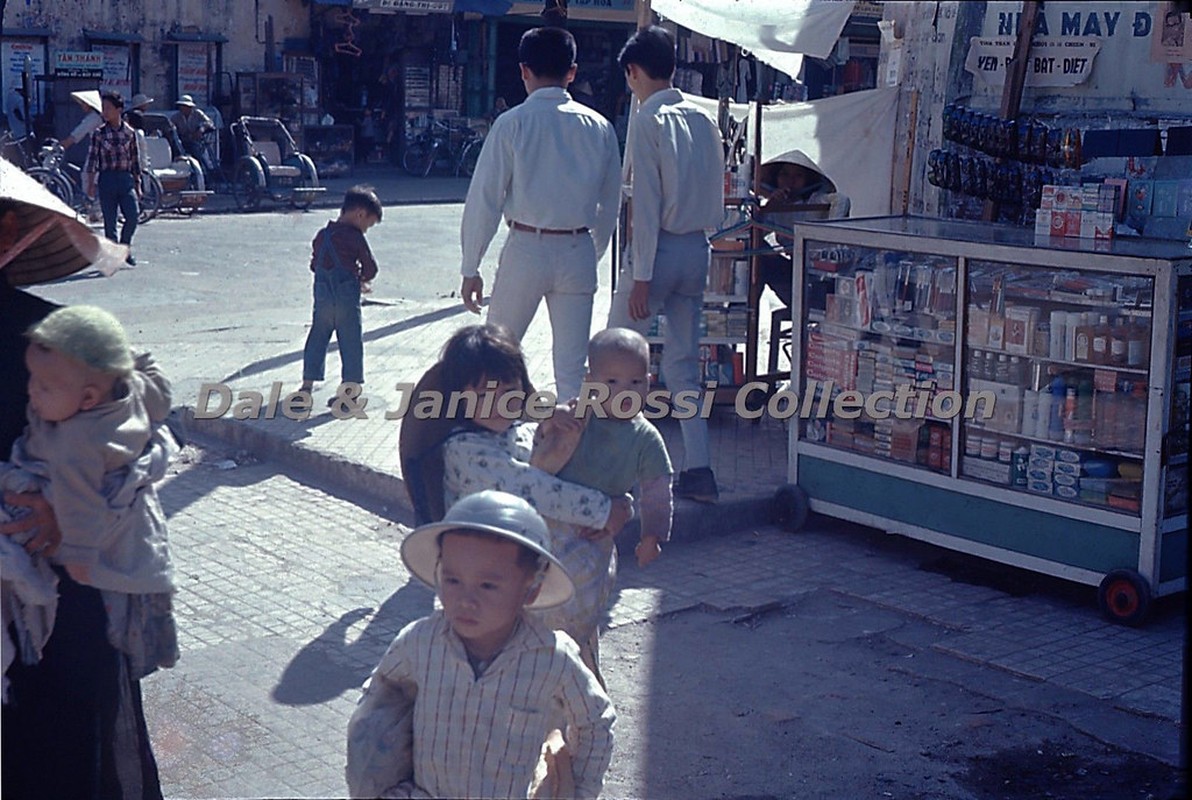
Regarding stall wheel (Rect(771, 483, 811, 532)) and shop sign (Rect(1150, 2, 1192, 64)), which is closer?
stall wheel (Rect(771, 483, 811, 532))

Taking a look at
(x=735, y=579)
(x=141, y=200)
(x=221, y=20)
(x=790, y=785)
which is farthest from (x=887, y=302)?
(x=221, y=20)

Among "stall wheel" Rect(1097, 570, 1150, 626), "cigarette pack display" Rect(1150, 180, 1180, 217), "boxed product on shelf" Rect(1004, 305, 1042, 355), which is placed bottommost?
"stall wheel" Rect(1097, 570, 1150, 626)

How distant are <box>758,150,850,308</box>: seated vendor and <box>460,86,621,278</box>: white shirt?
247 cm

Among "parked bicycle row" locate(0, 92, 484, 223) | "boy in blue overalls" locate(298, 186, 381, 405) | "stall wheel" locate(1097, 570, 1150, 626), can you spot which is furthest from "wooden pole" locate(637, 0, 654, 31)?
"parked bicycle row" locate(0, 92, 484, 223)

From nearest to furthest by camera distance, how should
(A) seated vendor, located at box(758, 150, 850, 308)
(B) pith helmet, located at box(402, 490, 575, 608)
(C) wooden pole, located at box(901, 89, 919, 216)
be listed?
(B) pith helmet, located at box(402, 490, 575, 608)
(A) seated vendor, located at box(758, 150, 850, 308)
(C) wooden pole, located at box(901, 89, 919, 216)

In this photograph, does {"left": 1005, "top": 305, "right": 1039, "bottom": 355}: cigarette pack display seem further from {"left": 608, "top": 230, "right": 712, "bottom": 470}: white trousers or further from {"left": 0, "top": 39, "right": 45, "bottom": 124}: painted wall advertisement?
{"left": 0, "top": 39, "right": 45, "bottom": 124}: painted wall advertisement

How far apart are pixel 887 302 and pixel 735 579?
1.57 meters

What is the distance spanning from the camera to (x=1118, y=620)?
20.4 ft

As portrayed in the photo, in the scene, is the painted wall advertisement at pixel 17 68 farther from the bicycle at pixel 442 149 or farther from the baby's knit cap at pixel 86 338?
the baby's knit cap at pixel 86 338

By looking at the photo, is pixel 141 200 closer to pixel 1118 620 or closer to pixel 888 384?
pixel 888 384

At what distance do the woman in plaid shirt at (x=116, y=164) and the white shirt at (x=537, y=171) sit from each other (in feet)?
33.1

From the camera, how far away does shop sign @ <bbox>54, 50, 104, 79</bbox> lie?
25.2 meters

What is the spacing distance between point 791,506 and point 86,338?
4.73 m

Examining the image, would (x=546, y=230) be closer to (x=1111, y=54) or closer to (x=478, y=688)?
(x=478, y=688)
